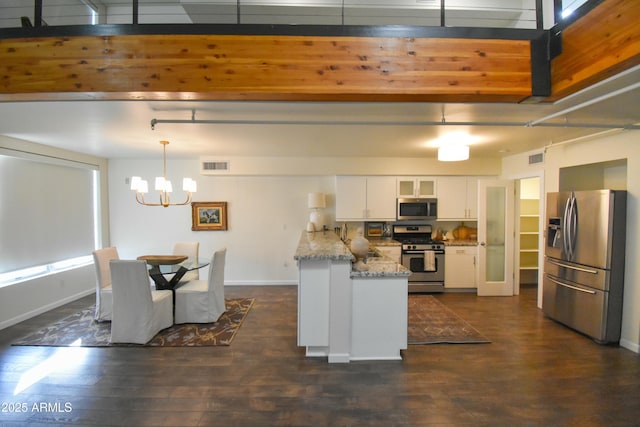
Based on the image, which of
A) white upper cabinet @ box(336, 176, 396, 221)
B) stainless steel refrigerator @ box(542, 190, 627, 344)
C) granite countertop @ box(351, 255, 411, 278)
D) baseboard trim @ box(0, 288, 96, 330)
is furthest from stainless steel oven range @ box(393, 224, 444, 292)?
baseboard trim @ box(0, 288, 96, 330)

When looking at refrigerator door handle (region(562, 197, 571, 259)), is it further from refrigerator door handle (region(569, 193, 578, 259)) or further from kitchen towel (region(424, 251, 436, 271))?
kitchen towel (region(424, 251, 436, 271))

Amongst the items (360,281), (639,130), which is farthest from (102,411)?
(639,130)

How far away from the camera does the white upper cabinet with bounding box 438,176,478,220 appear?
17.5 ft

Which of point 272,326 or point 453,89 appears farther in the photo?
point 272,326

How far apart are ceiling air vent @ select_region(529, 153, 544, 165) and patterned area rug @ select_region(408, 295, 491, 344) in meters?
2.69

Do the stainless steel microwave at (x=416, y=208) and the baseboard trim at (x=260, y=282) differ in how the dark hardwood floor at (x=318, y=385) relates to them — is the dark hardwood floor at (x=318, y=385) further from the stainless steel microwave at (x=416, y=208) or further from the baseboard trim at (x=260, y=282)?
the stainless steel microwave at (x=416, y=208)

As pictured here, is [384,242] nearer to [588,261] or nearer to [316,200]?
[316,200]

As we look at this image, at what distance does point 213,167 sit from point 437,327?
439cm

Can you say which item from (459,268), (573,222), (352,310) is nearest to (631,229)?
(573,222)

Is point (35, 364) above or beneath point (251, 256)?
beneath

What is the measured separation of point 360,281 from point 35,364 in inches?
130

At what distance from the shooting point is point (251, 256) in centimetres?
562

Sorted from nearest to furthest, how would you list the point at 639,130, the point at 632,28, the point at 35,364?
the point at 632,28, the point at 35,364, the point at 639,130

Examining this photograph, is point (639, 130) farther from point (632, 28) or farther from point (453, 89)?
point (453, 89)
